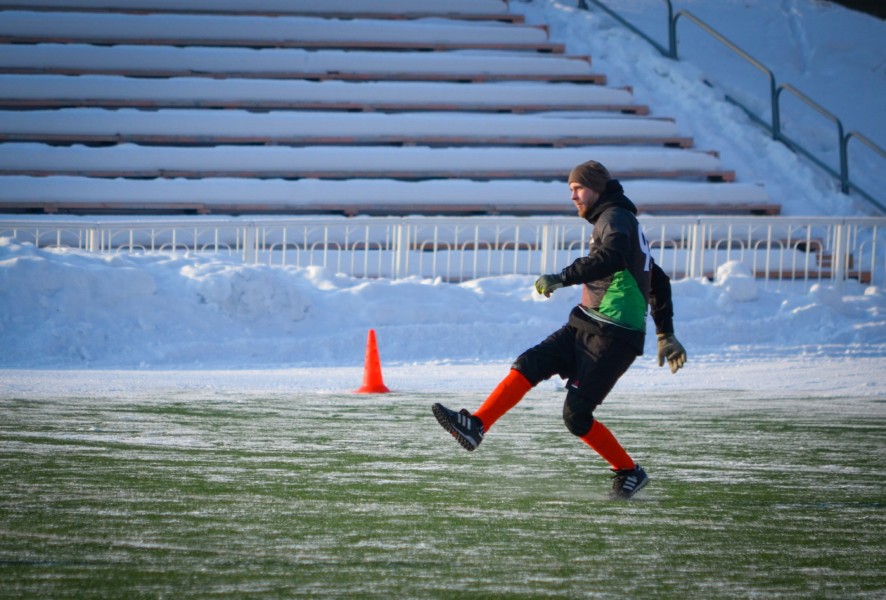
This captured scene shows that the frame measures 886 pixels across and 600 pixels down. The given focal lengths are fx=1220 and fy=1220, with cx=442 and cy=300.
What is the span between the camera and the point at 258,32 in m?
26.2

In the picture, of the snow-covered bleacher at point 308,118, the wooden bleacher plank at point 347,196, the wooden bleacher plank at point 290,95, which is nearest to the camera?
the wooden bleacher plank at point 347,196

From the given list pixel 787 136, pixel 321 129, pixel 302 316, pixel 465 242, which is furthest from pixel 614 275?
pixel 787 136

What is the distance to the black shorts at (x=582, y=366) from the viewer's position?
19.1 ft

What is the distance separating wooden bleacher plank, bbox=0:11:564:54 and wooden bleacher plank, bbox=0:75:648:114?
1.89 meters

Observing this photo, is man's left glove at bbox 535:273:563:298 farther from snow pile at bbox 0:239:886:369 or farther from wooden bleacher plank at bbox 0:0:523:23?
wooden bleacher plank at bbox 0:0:523:23

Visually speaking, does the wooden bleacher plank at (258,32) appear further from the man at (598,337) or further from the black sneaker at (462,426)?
the black sneaker at (462,426)

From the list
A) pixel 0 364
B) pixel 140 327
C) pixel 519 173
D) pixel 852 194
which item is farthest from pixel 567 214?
pixel 0 364

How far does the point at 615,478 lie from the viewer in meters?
5.97

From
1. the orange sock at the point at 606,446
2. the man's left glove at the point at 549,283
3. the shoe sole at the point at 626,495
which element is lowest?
the shoe sole at the point at 626,495

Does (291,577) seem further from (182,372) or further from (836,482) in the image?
(182,372)

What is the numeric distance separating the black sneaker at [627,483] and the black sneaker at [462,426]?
0.70 m

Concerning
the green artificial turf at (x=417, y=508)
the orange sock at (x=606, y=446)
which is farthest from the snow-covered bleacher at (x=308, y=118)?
the orange sock at (x=606, y=446)

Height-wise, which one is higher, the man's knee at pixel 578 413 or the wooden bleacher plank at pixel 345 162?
the wooden bleacher plank at pixel 345 162

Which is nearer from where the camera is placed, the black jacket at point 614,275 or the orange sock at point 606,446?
the black jacket at point 614,275
